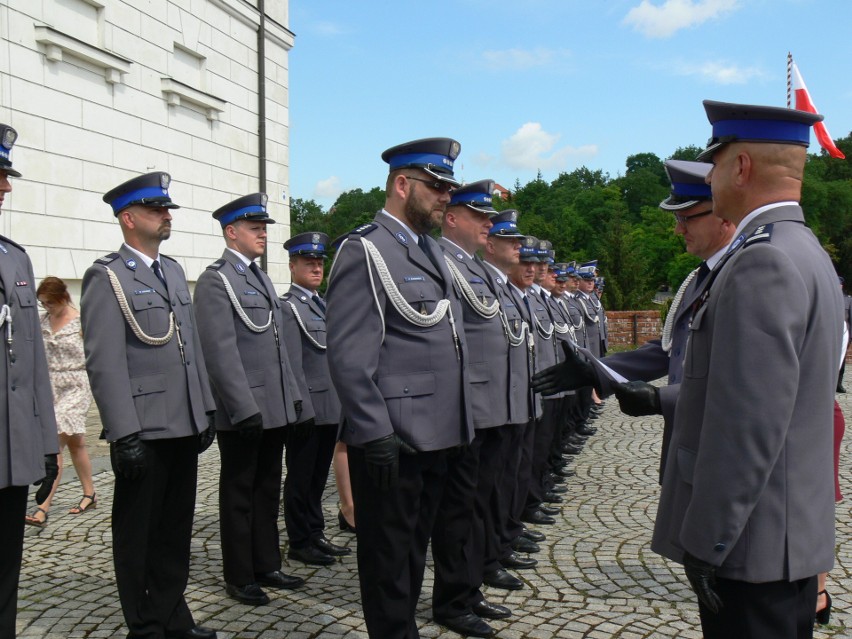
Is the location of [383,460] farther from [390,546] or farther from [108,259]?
[108,259]

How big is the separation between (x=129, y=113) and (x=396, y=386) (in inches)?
429

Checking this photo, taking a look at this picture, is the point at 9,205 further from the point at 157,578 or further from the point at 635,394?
the point at 635,394

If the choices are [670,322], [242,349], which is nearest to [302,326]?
[242,349]

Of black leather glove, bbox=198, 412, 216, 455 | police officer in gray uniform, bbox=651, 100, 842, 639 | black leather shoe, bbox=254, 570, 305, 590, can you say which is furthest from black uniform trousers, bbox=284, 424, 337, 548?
police officer in gray uniform, bbox=651, 100, 842, 639

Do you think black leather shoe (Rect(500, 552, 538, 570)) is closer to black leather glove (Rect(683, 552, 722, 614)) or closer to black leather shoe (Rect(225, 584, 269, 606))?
black leather shoe (Rect(225, 584, 269, 606))

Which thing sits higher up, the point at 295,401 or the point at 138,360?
the point at 138,360

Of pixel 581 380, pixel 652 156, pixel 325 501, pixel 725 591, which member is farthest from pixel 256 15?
pixel 652 156

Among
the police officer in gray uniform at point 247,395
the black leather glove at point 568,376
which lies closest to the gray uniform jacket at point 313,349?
the police officer in gray uniform at point 247,395

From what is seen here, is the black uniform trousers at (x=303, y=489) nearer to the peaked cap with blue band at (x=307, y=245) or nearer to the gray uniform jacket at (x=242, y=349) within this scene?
the gray uniform jacket at (x=242, y=349)

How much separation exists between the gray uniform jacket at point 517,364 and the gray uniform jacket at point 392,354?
1163mm

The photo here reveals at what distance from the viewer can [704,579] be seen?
212cm

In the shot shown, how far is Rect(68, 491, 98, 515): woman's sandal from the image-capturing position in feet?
21.0

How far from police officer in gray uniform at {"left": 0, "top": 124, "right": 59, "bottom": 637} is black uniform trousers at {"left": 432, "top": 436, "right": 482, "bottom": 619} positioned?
1.92 m

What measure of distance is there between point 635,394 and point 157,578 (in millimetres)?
2589
